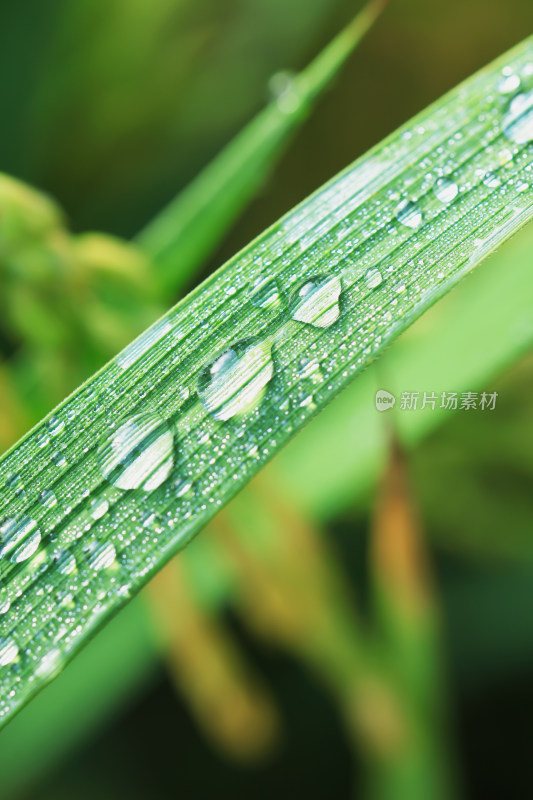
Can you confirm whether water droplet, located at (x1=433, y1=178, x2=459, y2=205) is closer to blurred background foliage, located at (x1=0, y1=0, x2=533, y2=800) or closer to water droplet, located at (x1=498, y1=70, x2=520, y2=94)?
water droplet, located at (x1=498, y1=70, x2=520, y2=94)

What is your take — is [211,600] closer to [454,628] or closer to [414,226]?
[454,628]

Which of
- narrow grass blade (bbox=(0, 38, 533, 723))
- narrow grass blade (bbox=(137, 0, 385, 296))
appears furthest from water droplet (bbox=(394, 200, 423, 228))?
narrow grass blade (bbox=(137, 0, 385, 296))

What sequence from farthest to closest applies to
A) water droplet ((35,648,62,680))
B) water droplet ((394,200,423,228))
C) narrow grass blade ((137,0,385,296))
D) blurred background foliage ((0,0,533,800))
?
blurred background foliage ((0,0,533,800))
narrow grass blade ((137,0,385,296))
water droplet ((394,200,423,228))
water droplet ((35,648,62,680))

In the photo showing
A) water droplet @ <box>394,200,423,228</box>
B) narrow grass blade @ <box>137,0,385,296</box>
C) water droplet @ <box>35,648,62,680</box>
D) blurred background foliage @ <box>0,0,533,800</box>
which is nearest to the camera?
water droplet @ <box>35,648,62,680</box>

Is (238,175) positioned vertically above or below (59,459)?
above

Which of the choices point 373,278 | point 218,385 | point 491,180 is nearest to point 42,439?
point 218,385

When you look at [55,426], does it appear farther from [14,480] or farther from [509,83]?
[509,83]
